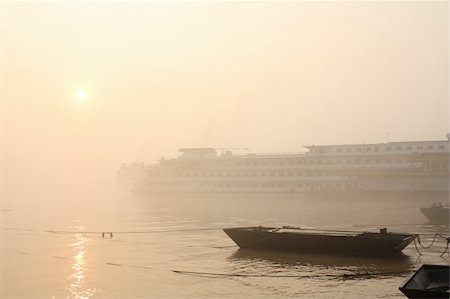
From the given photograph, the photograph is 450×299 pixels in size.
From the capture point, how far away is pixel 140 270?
20734 mm

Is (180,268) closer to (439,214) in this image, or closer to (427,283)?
(427,283)

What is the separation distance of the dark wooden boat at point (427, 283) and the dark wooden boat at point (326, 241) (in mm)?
8372

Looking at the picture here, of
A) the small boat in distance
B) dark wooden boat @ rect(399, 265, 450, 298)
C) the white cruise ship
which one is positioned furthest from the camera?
the white cruise ship

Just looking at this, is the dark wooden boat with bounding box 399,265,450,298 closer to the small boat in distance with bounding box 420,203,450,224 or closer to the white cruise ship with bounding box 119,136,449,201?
the small boat in distance with bounding box 420,203,450,224

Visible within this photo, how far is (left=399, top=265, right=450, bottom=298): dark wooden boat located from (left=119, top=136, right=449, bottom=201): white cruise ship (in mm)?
57607

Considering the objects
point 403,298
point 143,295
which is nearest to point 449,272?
point 403,298

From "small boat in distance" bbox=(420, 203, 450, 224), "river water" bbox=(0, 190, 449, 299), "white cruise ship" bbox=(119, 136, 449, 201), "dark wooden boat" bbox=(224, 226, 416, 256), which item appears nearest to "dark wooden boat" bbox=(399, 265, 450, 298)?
"river water" bbox=(0, 190, 449, 299)

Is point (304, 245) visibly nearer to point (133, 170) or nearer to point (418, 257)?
point (418, 257)

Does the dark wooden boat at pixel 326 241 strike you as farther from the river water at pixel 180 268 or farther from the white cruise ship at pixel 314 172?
the white cruise ship at pixel 314 172

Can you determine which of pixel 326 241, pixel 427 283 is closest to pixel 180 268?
pixel 326 241

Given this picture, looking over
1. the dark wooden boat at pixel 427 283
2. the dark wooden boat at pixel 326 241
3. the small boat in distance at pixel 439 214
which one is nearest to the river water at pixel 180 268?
the dark wooden boat at pixel 326 241

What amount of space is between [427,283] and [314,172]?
69.6 m

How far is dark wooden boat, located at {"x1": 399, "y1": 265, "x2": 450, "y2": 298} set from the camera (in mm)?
11859

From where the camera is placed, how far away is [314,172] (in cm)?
8231
